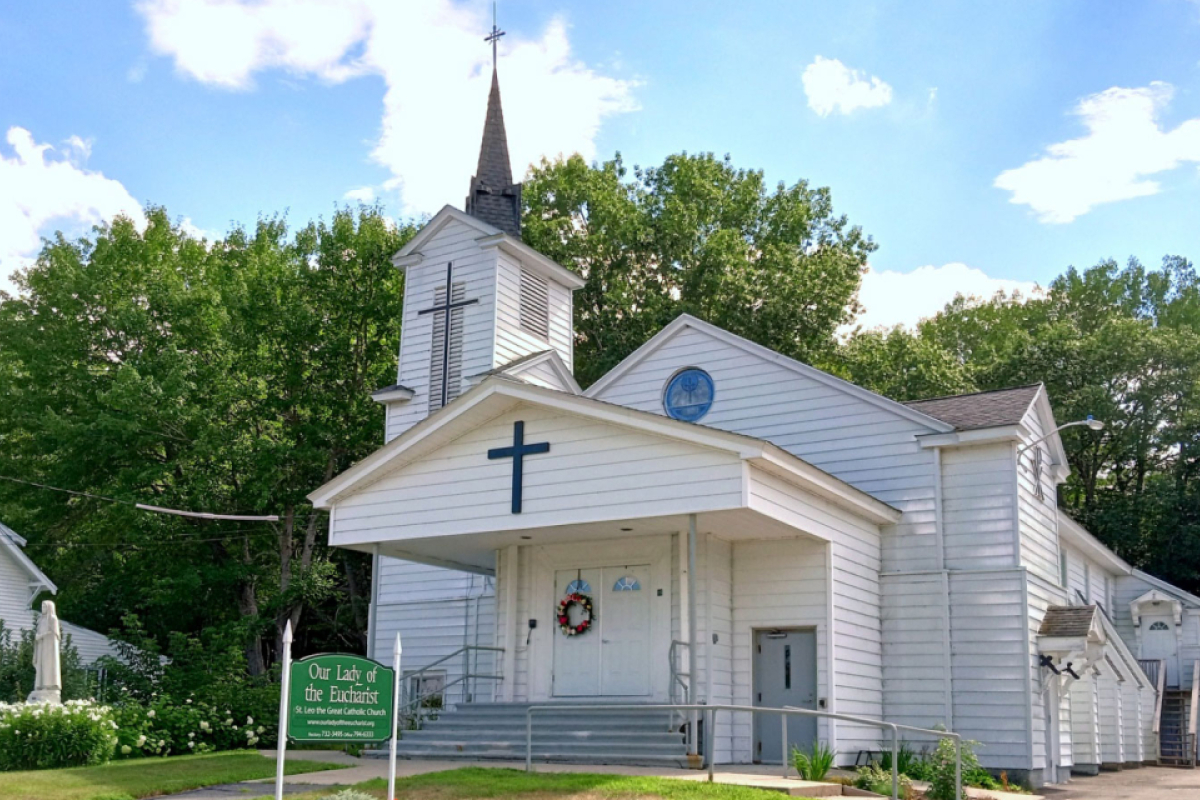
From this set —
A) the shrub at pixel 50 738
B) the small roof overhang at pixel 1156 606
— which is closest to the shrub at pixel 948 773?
the shrub at pixel 50 738

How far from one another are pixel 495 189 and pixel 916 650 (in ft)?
49.7

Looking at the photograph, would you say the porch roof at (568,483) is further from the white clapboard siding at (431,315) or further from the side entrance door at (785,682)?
the white clapboard siding at (431,315)

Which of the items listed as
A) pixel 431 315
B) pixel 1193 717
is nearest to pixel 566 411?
pixel 431 315

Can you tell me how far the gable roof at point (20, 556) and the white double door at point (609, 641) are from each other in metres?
21.5

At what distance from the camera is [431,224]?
28.4m

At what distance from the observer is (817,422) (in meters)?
23.3

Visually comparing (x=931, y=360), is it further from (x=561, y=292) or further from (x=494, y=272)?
(x=494, y=272)

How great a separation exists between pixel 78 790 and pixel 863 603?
1273cm

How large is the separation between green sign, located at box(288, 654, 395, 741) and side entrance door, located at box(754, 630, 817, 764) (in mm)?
9932

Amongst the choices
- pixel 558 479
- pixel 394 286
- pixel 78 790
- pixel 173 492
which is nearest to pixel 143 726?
pixel 78 790

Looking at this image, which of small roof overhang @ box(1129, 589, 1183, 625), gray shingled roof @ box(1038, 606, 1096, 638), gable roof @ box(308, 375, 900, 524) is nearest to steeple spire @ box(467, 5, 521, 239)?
gable roof @ box(308, 375, 900, 524)

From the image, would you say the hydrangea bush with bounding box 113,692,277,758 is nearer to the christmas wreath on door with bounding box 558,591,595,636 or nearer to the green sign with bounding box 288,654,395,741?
the christmas wreath on door with bounding box 558,591,595,636

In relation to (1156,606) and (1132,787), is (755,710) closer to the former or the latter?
(1132,787)

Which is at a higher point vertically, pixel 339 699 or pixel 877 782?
pixel 339 699
